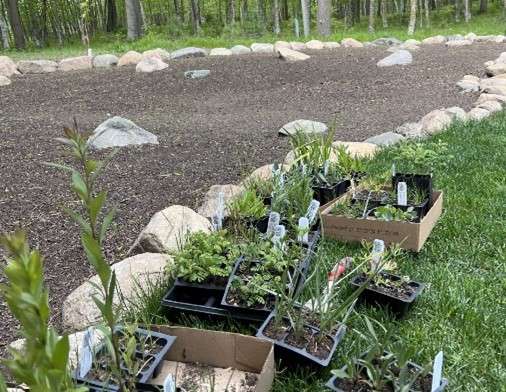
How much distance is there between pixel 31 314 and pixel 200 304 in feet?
5.40

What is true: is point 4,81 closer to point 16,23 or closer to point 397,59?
point 397,59

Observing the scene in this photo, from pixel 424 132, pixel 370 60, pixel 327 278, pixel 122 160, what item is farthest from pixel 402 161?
pixel 370 60

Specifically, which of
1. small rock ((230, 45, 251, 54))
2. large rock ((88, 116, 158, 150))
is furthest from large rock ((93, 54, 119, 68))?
large rock ((88, 116, 158, 150))

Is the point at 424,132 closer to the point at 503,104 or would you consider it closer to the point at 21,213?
the point at 503,104

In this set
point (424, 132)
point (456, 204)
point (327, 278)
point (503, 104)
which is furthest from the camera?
point (503, 104)

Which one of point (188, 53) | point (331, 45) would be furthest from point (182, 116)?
point (331, 45)

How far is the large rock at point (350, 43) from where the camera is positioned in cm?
1022

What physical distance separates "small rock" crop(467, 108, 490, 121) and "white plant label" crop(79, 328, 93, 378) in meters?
4.44

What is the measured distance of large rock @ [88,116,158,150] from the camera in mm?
4738

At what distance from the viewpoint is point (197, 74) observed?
313 inches

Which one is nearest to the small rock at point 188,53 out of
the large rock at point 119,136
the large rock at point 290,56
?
the large rock at point 290,56

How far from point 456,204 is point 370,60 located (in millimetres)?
5695

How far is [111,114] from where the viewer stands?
612 centimetres

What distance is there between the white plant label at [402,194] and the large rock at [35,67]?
7.64 metres
